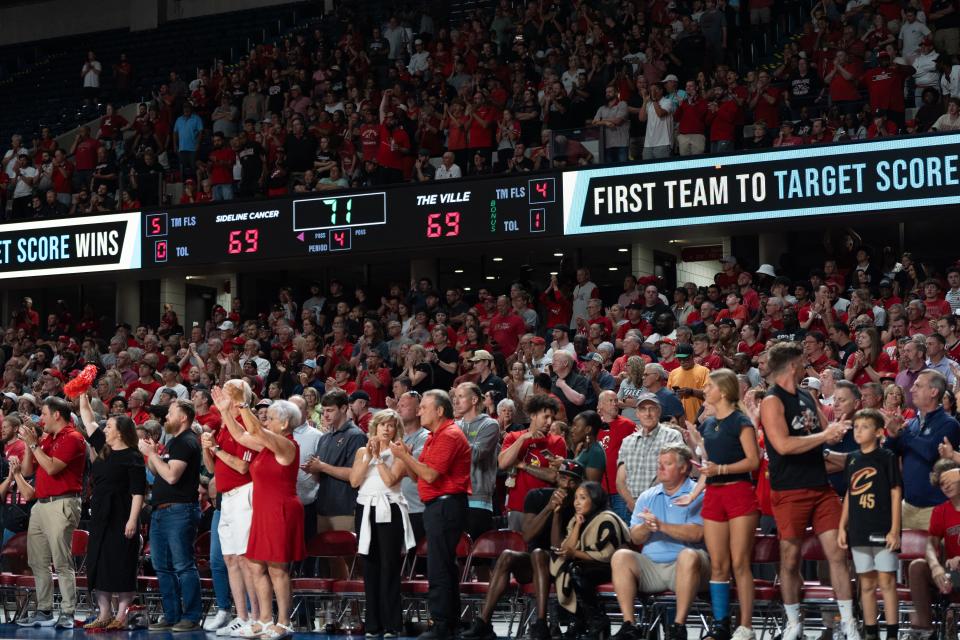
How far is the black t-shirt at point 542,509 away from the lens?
9719mm

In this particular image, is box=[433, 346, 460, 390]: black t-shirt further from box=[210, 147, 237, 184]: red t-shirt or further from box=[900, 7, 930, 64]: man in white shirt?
box=[900, 7, 930, 64]: man in white shirt

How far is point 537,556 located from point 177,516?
9.70 ft

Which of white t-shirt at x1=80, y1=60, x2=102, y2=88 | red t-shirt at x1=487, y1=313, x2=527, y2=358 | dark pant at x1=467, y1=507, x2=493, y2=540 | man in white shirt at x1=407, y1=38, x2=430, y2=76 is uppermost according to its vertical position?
white t-shirt at x1=80, y1=60, x2=102, y2=88

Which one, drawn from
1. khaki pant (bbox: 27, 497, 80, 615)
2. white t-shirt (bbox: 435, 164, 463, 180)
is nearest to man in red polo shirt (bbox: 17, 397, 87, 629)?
khaki pant (bbox: 27, 497, 80, 615)

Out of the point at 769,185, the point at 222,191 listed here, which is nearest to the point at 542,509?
the point at 769,185

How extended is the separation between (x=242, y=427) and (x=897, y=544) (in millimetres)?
4661

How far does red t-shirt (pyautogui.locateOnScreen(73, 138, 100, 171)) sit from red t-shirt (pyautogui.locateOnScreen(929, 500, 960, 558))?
17.5 meters

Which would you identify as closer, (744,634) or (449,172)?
(744,634)

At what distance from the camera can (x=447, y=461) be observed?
964 centimetres

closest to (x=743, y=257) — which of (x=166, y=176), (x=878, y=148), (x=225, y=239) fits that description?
(x=878, y=148)

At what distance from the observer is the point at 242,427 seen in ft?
32.6

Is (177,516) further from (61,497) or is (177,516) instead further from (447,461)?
(447,461)

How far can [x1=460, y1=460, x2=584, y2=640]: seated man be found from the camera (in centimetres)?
942

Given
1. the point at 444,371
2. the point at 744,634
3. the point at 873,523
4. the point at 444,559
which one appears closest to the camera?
the point at 873,523
